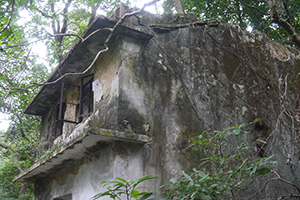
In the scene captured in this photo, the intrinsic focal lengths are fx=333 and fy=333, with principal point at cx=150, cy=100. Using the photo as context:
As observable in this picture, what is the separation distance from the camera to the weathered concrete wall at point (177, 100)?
14.9 feet

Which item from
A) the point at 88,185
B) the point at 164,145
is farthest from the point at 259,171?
the point at 88,185

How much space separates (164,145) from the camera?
4680mm

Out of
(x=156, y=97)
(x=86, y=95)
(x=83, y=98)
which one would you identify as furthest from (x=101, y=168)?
(x=83, y=98)

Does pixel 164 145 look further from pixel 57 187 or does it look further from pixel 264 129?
pixel 57 187

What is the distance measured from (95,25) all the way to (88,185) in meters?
2.33

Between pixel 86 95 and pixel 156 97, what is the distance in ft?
5.45

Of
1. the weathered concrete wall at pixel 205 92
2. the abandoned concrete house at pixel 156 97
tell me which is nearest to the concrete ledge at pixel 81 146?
the abandoned concrete house at pixel 156 97

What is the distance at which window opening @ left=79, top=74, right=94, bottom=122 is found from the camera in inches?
227

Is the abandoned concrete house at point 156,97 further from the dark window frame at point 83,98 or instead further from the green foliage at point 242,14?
the green foliage at point 242,14

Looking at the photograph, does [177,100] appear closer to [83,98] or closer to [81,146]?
[81,146]

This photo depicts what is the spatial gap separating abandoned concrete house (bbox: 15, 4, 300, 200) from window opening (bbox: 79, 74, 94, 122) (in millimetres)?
23

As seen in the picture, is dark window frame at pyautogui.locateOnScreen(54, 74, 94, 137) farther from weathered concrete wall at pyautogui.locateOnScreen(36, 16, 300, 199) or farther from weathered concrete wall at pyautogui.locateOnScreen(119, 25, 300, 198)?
weathered concrete wall at pyautogui.locateOnScreen(119, 25, 300, 198)

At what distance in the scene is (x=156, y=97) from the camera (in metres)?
4.93

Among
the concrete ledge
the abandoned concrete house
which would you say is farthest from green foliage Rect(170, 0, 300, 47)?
the concrete ledge
